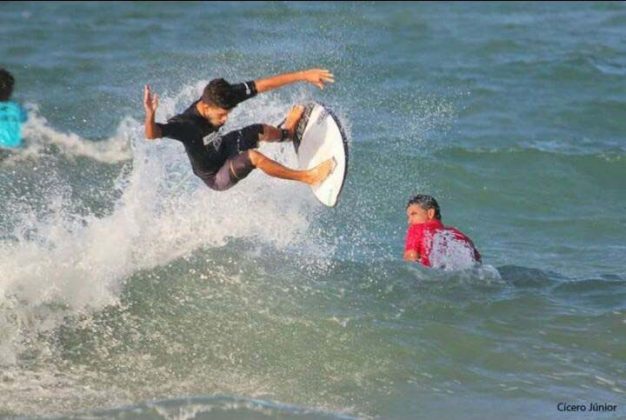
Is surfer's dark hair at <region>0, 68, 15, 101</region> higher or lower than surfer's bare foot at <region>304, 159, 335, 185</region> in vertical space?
higher

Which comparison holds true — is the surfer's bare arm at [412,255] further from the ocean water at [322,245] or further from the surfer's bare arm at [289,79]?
the surfer's bare arm at [289,79]

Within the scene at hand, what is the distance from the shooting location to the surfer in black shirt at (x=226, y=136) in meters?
9.58

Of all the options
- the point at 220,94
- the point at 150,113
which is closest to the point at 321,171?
the point at 220,94

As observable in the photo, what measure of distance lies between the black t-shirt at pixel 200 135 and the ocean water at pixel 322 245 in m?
1.14

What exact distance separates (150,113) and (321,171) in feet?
6.15

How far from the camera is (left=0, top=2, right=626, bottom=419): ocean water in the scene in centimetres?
848

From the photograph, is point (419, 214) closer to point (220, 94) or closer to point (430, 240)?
point (430, 240)

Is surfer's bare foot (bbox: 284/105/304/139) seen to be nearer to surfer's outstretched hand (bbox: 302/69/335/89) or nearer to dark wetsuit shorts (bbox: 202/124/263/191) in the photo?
dark wetsuit shorts (bbox: 202/124/263/191)

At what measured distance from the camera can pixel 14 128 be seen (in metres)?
9.59

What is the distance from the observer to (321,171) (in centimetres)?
1019

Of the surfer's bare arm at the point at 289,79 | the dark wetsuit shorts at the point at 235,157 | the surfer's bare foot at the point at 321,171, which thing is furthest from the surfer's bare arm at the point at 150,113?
the surfer's bare foot at the point at 321,171

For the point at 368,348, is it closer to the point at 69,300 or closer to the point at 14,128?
the point at 69,300

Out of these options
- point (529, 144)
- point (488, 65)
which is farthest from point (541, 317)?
point (488, 65)

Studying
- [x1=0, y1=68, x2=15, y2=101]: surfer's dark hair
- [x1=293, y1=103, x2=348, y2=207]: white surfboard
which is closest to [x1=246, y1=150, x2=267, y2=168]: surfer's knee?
[x1=293, y1=103, x2=348, y2=207]: white surfboard
